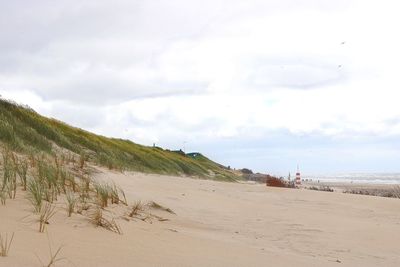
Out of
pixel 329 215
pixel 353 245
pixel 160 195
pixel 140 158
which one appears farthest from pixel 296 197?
pixel 140 158

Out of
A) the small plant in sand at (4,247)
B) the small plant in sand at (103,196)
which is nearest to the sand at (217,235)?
the small plant in sand at (4,247)

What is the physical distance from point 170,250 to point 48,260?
4.35 ft

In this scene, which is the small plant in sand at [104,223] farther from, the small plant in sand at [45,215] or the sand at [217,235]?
the small plant in sand at [45,215]

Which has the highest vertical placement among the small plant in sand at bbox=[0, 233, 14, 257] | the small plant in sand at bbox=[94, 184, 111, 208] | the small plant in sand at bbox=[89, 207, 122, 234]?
the small plant in sand at bbox=[94, 184, 111, 208]

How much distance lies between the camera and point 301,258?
17.2 feet

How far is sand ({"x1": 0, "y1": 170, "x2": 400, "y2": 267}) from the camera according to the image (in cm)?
392

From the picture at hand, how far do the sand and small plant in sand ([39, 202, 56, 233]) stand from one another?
60 mm

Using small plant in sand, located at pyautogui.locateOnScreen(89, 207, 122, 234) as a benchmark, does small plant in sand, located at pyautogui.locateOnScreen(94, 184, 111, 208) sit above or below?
above

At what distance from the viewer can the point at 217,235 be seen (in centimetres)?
623

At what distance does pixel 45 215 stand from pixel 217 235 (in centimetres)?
239

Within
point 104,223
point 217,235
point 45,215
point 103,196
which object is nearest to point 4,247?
point 45,215

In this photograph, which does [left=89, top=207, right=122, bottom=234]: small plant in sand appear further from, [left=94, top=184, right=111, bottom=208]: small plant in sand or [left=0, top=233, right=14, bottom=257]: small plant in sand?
[left=0, top=233, right=14, bottom=257]: small plant in sand

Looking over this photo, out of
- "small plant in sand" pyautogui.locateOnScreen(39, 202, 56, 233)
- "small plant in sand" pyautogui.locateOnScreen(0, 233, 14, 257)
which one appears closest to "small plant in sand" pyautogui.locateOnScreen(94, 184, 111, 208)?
"small plant in sand" pyautogui.locateOnScreen(39, 202, 56, 233)

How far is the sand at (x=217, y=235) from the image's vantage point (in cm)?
392
